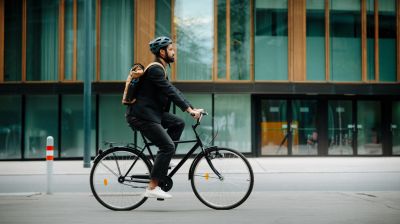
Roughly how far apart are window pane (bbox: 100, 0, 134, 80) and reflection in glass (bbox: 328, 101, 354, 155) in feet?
25.6

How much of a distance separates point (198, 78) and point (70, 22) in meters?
5.13

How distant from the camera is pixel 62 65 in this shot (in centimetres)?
1914

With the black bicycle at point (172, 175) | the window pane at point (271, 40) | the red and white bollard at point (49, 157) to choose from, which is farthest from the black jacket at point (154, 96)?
the window pane at point (271, 40)

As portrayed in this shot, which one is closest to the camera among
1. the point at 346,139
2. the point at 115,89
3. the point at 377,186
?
the point at 377,186

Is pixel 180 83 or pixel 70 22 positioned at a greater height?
pixel 70 22

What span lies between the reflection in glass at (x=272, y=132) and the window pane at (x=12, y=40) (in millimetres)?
9127

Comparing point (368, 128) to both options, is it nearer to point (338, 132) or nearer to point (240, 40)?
point (338, 132)

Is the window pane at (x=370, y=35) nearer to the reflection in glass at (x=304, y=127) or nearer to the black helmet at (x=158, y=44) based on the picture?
the reflection in glass at (x=304, y=127)

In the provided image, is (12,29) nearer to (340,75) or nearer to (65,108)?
(65,108)

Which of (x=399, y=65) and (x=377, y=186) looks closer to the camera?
(x=377, y=186)

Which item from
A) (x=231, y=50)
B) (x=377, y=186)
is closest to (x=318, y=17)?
(x=231, y=50)

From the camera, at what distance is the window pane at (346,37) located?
19.8 metres

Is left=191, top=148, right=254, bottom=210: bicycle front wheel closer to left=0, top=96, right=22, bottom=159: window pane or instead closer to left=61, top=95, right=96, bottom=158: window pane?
left=61, top=95, right=96, bottom=158: window pane

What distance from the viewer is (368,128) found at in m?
20.2
